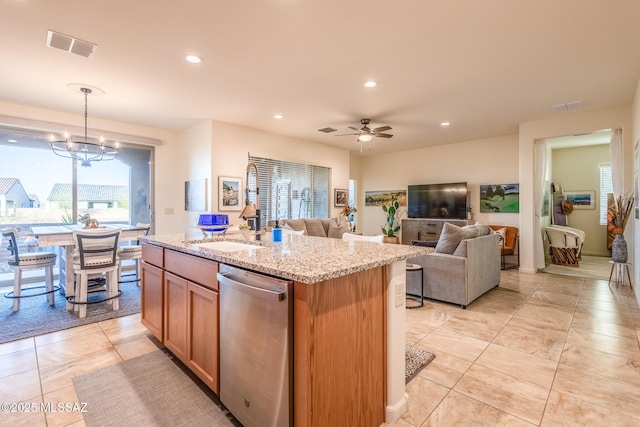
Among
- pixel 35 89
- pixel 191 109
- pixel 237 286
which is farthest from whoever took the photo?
pixel 191 109

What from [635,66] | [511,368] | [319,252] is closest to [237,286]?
[319,252]

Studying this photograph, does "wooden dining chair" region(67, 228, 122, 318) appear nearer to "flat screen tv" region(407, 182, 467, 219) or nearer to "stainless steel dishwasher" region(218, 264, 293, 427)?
"stainless steel dishwasher" region(218, 264, 293, 427)

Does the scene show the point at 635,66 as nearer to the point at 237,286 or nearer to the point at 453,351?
the point at 453,351

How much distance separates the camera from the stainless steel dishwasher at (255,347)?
1327 mm

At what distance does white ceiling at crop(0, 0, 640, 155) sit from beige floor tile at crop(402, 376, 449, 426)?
278cm

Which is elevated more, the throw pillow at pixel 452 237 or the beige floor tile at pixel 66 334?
the throw pillow at pixel 452 237

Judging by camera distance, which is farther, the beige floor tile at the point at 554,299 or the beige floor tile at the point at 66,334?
the beige floor tile at the point at 554,299

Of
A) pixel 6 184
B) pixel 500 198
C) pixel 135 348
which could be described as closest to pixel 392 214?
pixel 500 198

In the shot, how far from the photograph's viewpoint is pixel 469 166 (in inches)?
281

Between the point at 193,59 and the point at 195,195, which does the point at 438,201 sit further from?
the point at 193,59

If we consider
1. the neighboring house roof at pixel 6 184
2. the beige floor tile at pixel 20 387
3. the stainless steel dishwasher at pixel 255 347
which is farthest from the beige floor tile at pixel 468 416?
Answer: the neighboring house roof at pixel 6 184

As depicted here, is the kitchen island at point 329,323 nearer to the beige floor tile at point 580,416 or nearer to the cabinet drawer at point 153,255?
the cabinet drawer at point 153,255

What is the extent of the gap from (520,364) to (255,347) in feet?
7.00

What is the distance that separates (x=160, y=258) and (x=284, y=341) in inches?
66.3
